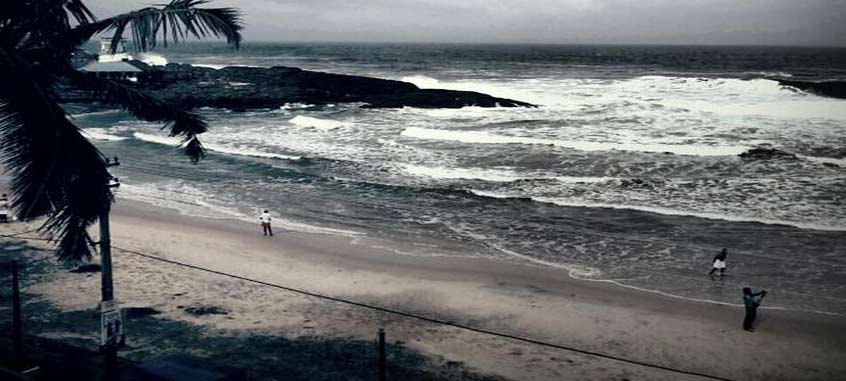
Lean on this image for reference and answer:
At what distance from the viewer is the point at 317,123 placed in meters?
42.3

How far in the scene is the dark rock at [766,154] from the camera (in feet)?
93.9

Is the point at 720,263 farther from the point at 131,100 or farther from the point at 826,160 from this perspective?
the point at 826,160

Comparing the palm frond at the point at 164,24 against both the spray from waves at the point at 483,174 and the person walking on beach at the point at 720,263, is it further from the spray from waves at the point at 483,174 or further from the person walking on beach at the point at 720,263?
the spray from waves at the point at 483,174

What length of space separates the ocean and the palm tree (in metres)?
10.6

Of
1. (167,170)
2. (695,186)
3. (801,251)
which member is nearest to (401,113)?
(167,170)

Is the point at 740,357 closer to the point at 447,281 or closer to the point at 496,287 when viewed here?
the point at 496,287

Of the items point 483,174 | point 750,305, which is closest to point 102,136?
point 483,174

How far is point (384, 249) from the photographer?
17062 millimetres

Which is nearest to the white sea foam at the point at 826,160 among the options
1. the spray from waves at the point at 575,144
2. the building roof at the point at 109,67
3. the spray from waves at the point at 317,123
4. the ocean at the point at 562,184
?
the ocean at the point at 562,184

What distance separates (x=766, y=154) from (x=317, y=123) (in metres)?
25.7

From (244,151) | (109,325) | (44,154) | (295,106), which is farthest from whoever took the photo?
(295,106)

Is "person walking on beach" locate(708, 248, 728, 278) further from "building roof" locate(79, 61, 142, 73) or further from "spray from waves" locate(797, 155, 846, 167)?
"building roof" locate(79, 61, 142, 73)

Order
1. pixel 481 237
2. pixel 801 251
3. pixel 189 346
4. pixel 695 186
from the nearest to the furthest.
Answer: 1. pixel 189 346
2. pixel 801 251
3. pixel 481 237
4. pixel 695 186

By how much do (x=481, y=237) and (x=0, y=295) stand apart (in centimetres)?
1125
